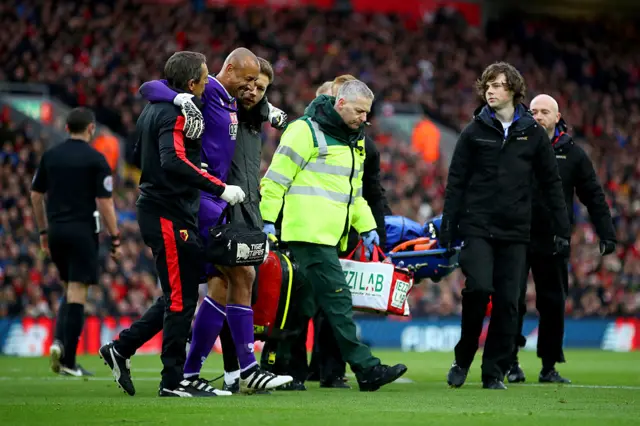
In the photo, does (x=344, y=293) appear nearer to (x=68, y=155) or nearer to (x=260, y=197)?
(x=260, y=197)

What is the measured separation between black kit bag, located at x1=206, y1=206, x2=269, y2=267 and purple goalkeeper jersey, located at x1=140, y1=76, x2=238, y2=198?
0.48 metres

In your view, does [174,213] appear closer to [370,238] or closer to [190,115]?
[190,115]

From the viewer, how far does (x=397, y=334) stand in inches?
842

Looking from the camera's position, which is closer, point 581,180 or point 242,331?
point 242,331

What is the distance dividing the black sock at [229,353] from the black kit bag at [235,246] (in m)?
0.98

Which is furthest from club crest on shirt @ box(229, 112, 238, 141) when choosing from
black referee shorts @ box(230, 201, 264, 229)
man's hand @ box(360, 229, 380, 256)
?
man's hand @ box(360, 229, 380, 256)

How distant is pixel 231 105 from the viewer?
28.3 feet

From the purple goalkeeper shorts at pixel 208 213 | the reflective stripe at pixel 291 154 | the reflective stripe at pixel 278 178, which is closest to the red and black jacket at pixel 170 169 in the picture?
the purple goalkeeper shorts at pixel 208 213

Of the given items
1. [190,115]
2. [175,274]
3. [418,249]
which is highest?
[190,115]

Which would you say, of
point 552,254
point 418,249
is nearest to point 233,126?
point 418,249

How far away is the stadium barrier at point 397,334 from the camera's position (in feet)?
60.5

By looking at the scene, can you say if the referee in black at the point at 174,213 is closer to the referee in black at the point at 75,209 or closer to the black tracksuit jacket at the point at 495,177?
the black tracksuit jacket at the point at 495,177

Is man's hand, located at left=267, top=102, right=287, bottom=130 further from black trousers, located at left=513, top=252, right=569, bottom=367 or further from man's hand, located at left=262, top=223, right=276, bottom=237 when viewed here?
black trousers, located at left=513, top=252, right=569, bottom=367

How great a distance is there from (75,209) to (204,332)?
344 centimetres
